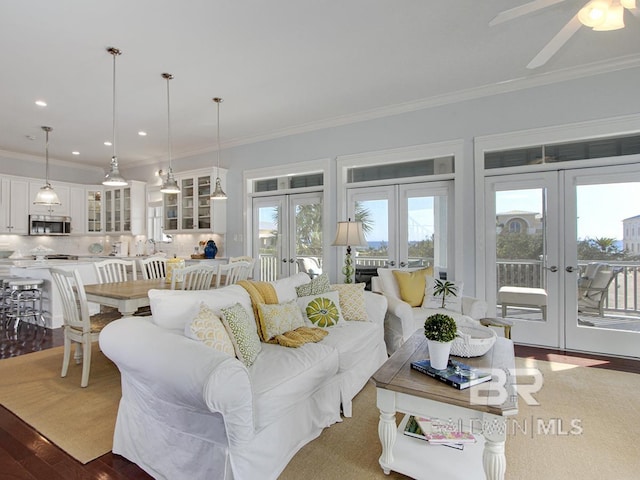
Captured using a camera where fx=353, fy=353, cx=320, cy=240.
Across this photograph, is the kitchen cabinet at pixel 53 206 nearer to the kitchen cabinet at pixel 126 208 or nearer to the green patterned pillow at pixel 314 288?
the kitchen cabinet at pixel 126 208

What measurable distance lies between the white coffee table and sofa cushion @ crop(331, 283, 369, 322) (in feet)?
3.49

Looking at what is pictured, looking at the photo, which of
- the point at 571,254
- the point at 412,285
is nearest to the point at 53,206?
the point at 412,285

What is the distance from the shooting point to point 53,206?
7230 millimetres

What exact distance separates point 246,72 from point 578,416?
4096 mm

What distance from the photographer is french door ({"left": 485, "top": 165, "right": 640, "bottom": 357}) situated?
3.63m

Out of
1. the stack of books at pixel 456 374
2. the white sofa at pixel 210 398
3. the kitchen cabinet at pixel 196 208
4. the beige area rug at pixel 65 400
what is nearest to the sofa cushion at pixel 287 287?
the white sofa at pixel 210 398

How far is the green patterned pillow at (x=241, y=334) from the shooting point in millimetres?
2028

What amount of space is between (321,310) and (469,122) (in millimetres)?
2974

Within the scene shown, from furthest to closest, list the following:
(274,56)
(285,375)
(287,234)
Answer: (287,234)
(274,56)
(285,375)

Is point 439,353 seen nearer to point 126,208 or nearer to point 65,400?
point 65,400

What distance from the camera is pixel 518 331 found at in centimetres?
410

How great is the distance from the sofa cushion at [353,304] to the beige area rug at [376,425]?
23.2 inches

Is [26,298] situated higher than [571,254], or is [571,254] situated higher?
[571,254]

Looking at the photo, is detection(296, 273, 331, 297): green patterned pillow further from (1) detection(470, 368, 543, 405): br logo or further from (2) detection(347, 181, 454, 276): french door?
(2) detection(347, 181, 454, 276): french door
